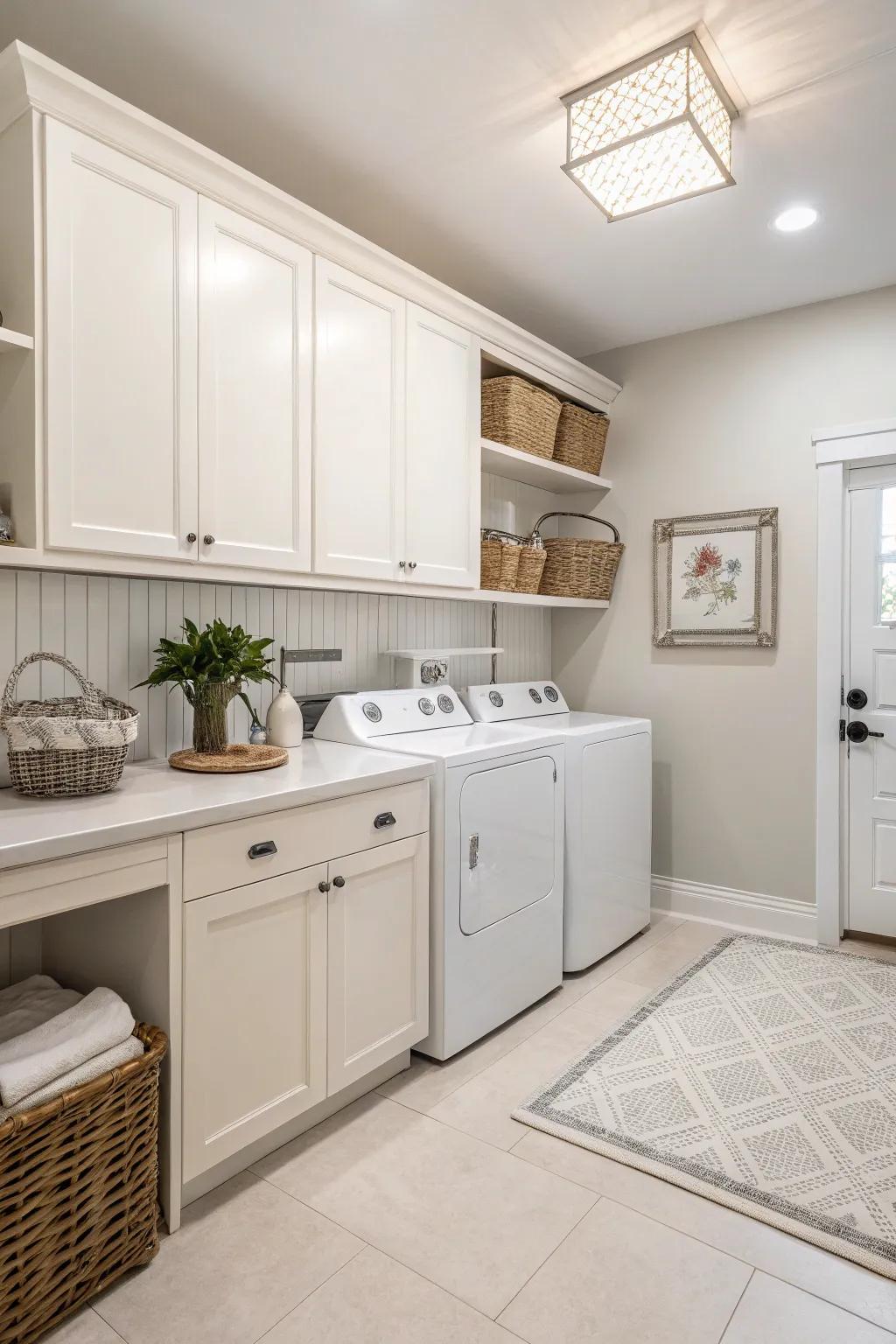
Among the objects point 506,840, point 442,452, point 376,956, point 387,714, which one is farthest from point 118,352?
point 506,840

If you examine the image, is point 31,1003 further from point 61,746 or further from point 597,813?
point 597,813

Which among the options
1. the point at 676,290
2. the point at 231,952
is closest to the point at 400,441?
the point at 676,290

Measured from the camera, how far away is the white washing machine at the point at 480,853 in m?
2.22

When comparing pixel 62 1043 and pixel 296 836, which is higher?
pixel 296 836

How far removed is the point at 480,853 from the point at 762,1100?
96cm

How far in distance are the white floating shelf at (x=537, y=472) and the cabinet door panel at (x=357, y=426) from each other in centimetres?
56

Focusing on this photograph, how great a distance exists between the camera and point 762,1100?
2.11 metres

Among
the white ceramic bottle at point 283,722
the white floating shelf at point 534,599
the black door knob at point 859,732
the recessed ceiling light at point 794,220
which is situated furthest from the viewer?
the black door knob at point 859,732

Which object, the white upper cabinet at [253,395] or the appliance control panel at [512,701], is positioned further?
the appliance control panel at [512,701]

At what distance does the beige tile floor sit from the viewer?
55.4 inches

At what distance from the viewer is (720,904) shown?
3.45 metres

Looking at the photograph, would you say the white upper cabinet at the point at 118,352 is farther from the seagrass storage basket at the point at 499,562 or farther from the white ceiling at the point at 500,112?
the seagrass storage basket at the point at 499,562

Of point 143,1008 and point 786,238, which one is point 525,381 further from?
point 143,1008

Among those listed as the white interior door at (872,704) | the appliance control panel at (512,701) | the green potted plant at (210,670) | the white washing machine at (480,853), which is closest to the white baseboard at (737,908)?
the white interior door at (872,704)
